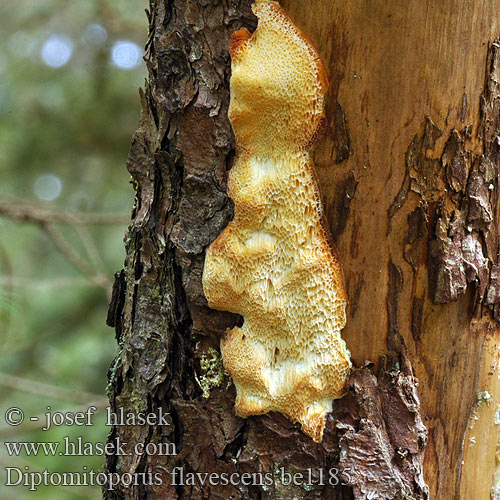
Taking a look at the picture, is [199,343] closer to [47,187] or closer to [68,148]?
[68,148]

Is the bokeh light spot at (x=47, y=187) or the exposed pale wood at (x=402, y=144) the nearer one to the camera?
the exposed pale wood at (x=402, y=144)

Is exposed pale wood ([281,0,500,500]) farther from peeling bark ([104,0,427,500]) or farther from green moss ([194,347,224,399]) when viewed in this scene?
green moss ([194,347,224,399])

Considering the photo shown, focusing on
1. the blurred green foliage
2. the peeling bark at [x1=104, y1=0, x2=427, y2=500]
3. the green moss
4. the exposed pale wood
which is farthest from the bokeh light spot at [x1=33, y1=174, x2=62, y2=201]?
the exposed pale wood

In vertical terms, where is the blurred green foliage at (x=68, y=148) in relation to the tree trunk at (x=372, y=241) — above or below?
above

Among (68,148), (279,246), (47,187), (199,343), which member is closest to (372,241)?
(279,246)

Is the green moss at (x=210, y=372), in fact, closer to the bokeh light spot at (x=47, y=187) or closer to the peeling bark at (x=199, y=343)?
the peeling bark at (x=199, y=343)

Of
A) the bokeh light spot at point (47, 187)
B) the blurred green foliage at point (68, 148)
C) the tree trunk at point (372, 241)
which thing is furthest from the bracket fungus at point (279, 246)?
the bokeh light spot at point (47, 187)
